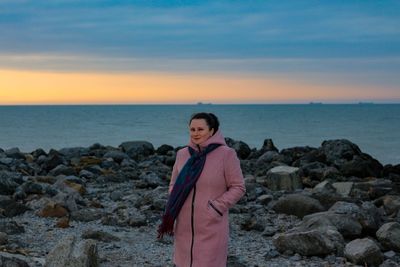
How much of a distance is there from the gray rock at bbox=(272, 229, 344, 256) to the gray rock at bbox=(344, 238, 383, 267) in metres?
0.24

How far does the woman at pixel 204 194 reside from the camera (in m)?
5.87

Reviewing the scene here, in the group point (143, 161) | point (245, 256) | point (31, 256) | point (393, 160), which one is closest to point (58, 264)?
point (31, 256)

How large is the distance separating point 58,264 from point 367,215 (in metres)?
5.22

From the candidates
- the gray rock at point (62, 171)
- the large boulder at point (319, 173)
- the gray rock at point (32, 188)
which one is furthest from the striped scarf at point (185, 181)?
the gray rock at point (62, 171)

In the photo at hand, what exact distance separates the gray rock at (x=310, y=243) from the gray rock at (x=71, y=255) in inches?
109

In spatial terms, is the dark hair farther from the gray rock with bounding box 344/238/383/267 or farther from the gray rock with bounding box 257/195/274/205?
the gray rock with bounding box 257/195/274/205

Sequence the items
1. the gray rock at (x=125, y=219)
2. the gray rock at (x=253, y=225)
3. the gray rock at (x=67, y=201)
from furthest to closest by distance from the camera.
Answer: the gray rock at (x=67, y=201) < the gray rock at (x=125, y=219) < the gray rock at (x=253, y=225)

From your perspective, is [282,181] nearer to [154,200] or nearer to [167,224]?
[154,200]

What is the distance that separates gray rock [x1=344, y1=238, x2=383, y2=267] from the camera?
361 inches

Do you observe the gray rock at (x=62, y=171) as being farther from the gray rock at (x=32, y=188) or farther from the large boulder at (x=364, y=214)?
the large boulder at (x=364, y=214)

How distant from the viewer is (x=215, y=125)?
235 inches

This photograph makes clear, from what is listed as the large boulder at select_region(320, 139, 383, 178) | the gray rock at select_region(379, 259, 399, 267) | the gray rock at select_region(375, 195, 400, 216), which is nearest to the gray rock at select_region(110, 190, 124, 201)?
the gray rock at select_region(375, 195, 400, 216)

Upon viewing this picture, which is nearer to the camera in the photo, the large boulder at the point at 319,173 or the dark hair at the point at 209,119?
the dark hair at the point at 209,119

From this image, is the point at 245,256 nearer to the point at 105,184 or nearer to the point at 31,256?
the point at 31,256
